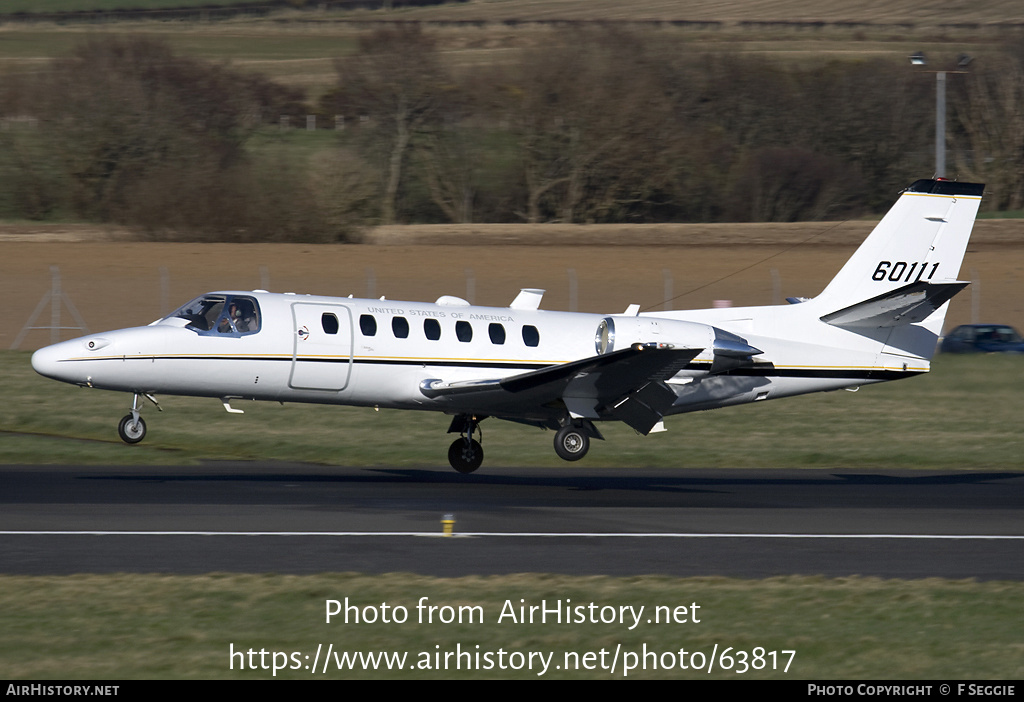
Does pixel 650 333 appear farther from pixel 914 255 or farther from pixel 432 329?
pixel 914 255

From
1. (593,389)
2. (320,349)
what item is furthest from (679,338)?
(320,349)

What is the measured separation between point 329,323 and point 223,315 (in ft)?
4.92

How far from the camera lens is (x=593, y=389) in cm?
1800

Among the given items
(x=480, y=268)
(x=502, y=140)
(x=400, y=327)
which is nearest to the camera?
(x=400, y=327)

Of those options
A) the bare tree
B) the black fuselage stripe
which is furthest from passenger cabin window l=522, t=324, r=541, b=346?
the bare tree

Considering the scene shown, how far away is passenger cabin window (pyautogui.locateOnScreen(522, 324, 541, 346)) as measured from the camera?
19.2 metres

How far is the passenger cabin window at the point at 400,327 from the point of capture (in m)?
18.5

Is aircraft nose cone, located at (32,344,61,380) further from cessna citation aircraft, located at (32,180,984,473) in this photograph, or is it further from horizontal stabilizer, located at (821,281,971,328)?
horizontal stabilizer, located at (821,281,971,328)

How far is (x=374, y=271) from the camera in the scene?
42.9 meters

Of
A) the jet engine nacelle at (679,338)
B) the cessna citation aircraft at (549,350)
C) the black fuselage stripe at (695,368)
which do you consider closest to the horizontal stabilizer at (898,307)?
the cessna citation aircraft at (549,350)

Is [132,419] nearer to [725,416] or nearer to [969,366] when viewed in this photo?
[725,416]

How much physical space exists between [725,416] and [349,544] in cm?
1440

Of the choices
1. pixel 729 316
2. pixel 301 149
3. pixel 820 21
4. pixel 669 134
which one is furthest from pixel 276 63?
pixel 729 316

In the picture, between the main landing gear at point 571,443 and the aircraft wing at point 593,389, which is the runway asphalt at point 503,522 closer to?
the main landing gear at point 571,443
